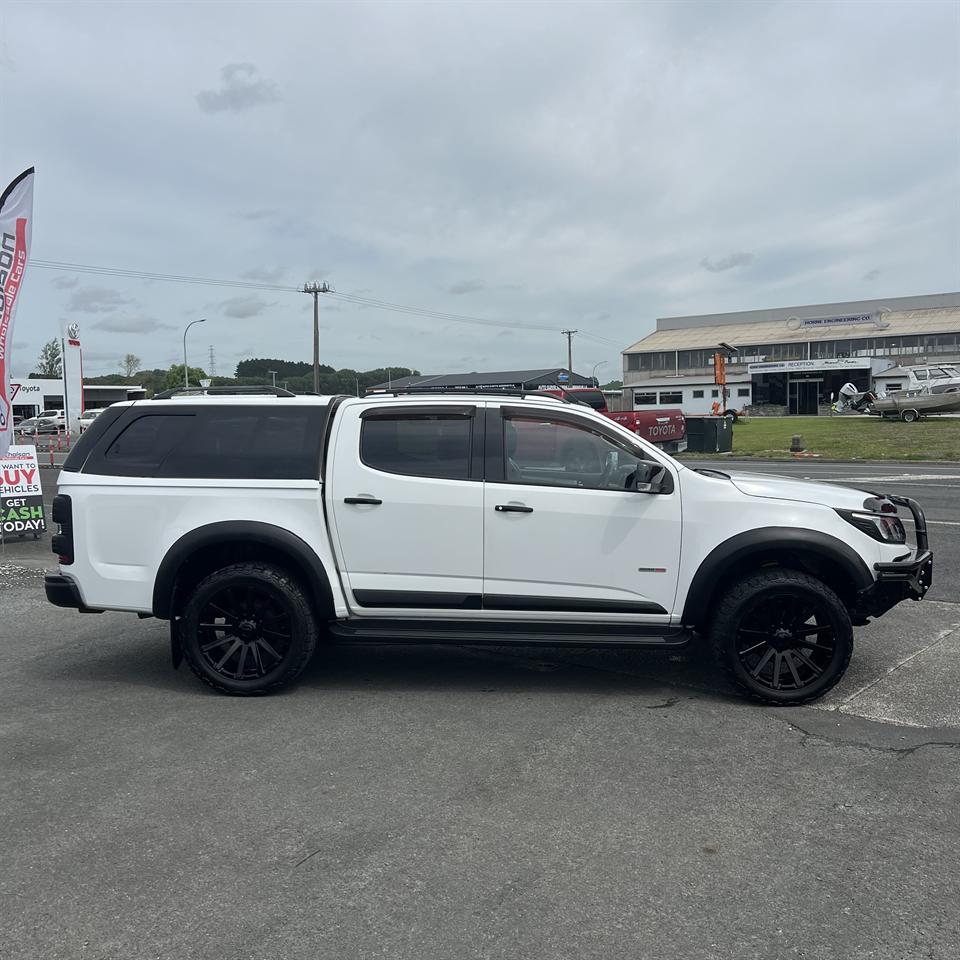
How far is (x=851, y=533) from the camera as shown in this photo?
16.7 feet

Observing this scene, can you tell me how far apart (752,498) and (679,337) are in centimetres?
8553

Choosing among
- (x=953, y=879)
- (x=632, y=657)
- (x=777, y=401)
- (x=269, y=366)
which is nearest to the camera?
(x=953, y=879)

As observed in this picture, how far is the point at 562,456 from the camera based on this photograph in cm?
536

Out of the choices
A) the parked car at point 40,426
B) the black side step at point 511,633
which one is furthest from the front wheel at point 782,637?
the parked car at point 40,426

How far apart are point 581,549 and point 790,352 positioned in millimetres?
77633

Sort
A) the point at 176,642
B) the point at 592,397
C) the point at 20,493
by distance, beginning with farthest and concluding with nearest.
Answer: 1. the point at 592,397
2. the point at 20,493
3. the point at 176,642

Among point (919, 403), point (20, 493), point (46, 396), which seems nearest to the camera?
point (20, 493)

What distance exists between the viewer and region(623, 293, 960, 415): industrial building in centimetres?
6250

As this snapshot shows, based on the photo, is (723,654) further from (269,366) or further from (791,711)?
(269,366)

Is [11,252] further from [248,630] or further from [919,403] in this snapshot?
[919,403]

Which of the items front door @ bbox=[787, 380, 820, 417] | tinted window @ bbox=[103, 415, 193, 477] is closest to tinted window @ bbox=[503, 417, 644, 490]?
tinted window @ bbox=[103, 415, 193, 477]

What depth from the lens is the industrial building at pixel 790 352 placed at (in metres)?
62.5

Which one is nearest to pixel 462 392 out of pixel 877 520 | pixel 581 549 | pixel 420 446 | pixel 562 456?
pixel 420 446

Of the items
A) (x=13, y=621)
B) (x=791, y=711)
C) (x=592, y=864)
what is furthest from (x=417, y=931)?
(x=13, y=621)
